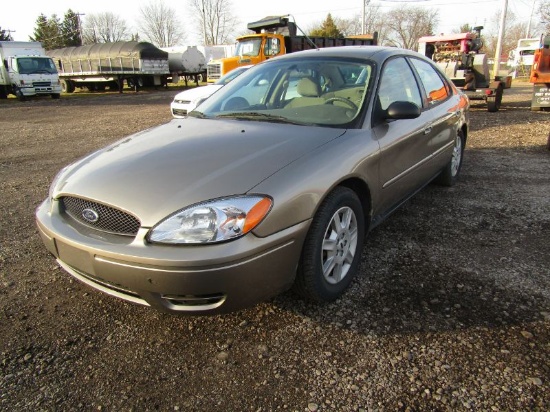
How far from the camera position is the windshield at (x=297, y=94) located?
3023mm

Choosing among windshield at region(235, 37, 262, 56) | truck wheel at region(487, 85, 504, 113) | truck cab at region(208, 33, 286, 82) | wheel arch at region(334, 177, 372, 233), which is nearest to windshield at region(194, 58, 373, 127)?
wheel arch at region(334, 177, 372, 233)

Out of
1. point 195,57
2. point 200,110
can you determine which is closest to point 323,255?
point 200,110

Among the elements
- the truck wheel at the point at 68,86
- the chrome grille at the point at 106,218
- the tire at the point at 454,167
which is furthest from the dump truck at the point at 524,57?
the chrome grille at the point at 106,218

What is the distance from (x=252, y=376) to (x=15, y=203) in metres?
3.95

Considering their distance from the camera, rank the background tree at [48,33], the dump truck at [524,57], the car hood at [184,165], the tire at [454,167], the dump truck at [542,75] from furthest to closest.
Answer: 1. the background tree at [48,33]
2. the dump truck at [524,57]
3. the dump truck at [542,75]
4. the tire at [454,167]
5. the car hood at [184,165]

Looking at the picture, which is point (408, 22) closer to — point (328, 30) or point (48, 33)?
point (328, 30)

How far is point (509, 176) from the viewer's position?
17.5 ft

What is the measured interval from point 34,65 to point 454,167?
2282 cm

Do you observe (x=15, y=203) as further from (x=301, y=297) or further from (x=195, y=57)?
(x=195, y=57)

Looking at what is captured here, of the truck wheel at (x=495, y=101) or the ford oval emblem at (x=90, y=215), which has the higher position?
the ford oval emblem at (x=90, y=215)

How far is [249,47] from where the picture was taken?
15.2m

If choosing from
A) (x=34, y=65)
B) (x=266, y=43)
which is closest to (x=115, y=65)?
(x=34, y=65)

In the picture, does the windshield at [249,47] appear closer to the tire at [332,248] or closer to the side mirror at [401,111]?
the side mirror at [401,111]

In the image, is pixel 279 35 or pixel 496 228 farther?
pixel 279 35
